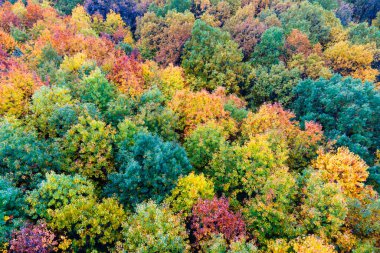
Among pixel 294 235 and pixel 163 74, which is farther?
pixel 163 74

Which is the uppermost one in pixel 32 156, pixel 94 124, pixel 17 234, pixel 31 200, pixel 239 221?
pixel 94 124

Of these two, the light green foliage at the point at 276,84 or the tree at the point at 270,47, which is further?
the tree at the point at 270,47

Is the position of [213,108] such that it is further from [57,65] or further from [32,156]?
[57,65]

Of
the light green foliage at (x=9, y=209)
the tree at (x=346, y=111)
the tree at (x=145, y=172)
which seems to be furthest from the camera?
the tree at (x=346, y=111)

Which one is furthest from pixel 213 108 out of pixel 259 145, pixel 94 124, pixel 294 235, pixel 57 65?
pixel 57 65

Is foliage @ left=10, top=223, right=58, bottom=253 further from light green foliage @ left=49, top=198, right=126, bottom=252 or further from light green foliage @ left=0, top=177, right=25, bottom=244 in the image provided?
light green foliage @ left=49, top=198, right=126, bottom=252

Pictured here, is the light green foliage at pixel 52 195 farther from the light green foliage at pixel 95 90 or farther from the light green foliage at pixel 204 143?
the light green foliage at pixel 204 143

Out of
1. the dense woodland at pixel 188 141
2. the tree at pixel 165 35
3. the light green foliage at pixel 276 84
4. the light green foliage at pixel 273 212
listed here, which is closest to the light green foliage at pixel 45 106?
the dense woodland at pixel 188 141
